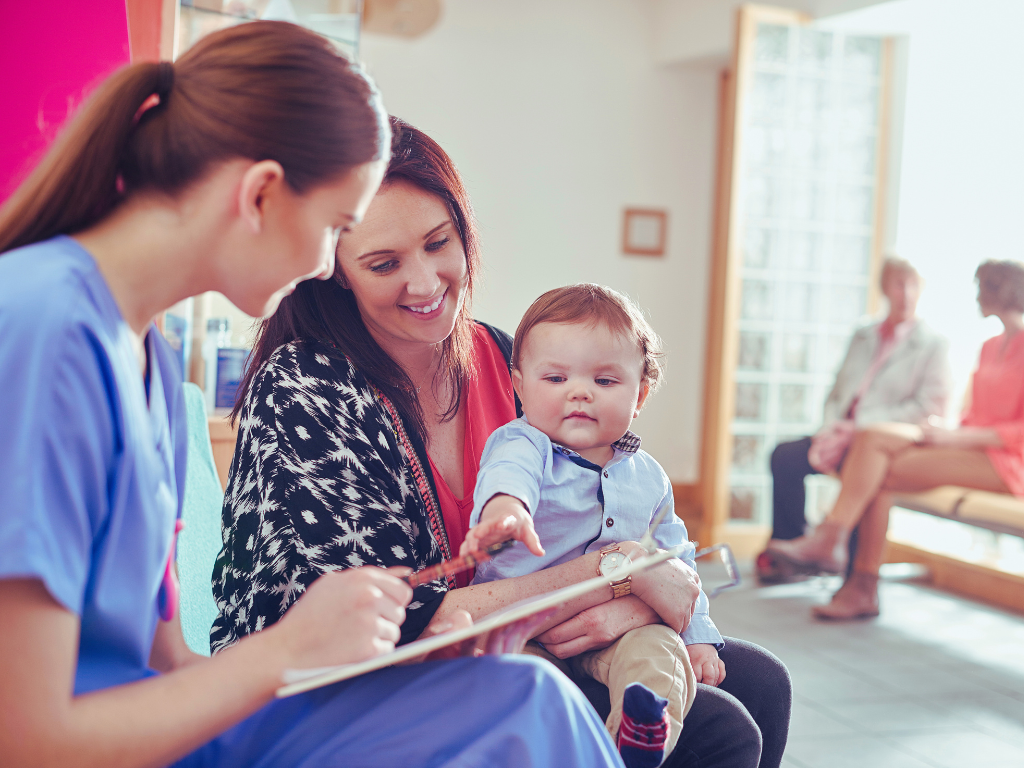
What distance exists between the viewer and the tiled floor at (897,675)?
8.34ft

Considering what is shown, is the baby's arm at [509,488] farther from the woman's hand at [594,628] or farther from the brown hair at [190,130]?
the brown hair at [190,130]

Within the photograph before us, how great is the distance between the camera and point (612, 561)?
4.09 feet

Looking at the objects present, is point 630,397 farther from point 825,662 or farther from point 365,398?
point 825,662

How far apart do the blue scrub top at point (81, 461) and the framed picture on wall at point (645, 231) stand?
5.08 meters

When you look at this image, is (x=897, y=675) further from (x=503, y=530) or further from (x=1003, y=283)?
(x=503, y=530)

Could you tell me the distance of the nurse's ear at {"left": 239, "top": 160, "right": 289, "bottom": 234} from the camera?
79 centimetres

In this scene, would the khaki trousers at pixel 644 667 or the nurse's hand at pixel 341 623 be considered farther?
the khaki trousers at pixel 644 667

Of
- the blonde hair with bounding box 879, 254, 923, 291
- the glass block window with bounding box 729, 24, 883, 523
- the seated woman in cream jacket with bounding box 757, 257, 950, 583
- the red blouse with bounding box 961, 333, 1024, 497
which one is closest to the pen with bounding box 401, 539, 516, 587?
the red blouse with bounding box 961, 333, 1024, 497

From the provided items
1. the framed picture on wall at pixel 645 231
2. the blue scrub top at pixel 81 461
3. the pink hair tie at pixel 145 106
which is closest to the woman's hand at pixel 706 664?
the blue scrub top at pixel 81 461

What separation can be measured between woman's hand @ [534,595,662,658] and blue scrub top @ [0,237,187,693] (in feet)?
1.87

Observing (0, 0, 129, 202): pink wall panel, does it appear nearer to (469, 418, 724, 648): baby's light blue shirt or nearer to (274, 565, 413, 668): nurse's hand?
(469, 418, 724, 648): baby's light blue shirt

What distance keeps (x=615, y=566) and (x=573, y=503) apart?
0.39ft

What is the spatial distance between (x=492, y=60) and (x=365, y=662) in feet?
16.6

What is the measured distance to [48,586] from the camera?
0.65 meters
